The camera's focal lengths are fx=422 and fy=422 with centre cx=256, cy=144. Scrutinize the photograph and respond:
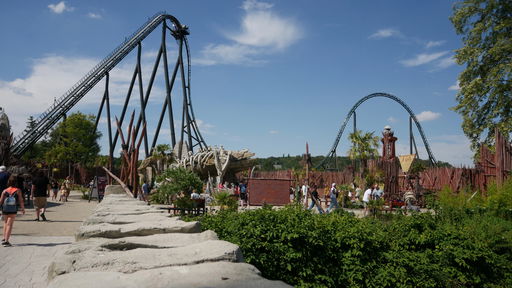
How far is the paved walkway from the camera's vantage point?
5.35 metres

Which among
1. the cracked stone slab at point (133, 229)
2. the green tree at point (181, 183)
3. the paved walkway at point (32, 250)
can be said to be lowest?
the paved walkway at point (32, 250)

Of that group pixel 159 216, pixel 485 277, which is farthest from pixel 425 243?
pixel 159 216

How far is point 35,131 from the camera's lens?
3077 centimetres

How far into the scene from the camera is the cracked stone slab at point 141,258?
3004 mm

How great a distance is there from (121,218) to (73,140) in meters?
42.2

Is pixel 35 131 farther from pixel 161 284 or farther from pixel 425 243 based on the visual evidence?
pixel 161 284

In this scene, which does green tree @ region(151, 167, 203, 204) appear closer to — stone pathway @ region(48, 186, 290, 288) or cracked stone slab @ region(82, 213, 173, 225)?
cracked stone slab @ region(82, 213, 173, 225)

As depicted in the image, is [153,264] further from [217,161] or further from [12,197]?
[217,161]

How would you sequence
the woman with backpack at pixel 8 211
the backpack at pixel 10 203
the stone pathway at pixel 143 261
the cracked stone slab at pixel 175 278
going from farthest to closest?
1. the backpack at pixel 10 203
2. the woman with backpack at pixel 8 211
3. the stone pathway at pixel 143 261
4. the cracked stone slab at pixel 175 278

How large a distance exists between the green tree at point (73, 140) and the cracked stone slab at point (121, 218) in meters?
37.6

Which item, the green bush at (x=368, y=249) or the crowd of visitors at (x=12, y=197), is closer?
the green bush at (x=368, y=249)

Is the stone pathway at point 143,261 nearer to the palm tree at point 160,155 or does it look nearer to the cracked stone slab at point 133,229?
the cracked stone slab at point 133,229

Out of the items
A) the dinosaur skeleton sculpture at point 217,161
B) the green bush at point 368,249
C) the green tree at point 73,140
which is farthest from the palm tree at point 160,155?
the green bush at point 368,249

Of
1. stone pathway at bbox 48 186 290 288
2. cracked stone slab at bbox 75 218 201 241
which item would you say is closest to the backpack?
cracked stone slab at bbox 75 218 201 241
